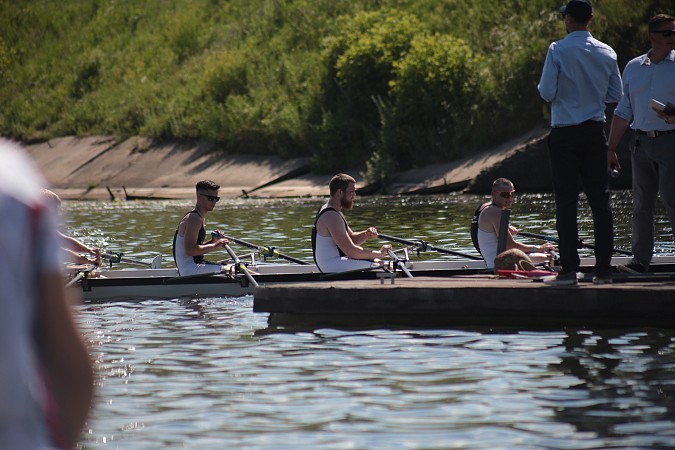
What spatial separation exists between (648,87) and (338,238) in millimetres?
3863

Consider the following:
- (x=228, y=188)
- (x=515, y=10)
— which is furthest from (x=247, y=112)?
(x=515, y=10)

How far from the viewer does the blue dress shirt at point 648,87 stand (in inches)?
376

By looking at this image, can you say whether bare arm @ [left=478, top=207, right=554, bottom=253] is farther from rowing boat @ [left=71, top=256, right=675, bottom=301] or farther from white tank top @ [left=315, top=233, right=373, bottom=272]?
white tank top @ [left=315, top=233, right=373, bottom=272]

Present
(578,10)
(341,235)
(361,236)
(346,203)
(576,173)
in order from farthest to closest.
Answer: (361,236)
(341,235)
(346,203)
(576,173)
(578,10)

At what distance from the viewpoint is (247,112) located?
4100cm

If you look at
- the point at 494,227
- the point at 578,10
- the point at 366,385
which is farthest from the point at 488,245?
the point at 366,385

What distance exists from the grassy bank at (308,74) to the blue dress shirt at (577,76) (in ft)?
79.3

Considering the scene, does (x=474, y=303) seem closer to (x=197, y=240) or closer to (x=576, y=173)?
(x=576, y=173)

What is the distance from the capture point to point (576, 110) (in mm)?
8938

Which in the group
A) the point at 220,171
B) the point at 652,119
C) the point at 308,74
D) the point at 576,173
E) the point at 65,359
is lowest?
the point at 65,359

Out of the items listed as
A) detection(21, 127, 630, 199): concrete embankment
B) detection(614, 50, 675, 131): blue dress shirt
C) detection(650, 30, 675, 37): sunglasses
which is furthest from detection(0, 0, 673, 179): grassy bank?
detection(650, 30, 675, 37): sunglasses

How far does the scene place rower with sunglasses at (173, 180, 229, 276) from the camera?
42.4ft

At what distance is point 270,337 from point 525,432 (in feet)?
12.7

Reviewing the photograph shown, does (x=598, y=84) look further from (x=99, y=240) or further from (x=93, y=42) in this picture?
(x=93, y=42)
